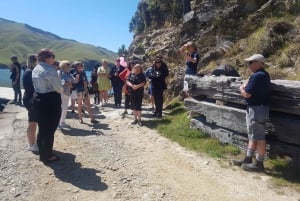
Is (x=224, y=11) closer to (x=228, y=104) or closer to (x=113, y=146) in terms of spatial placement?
(x=228, y=104)

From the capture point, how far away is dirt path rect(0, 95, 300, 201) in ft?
19.9

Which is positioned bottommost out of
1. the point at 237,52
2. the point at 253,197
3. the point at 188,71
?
the point at 253,197

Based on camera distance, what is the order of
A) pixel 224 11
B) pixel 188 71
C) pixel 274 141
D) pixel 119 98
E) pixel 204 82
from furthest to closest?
1. pixel 224 11
2. pixel 119 98
3. pixel 188 71
4. pixel 204 82
5. pixel 274 141

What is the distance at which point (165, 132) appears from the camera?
10.5m

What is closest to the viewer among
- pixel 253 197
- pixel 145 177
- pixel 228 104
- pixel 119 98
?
pixel 253 197

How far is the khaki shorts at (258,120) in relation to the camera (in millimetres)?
7016

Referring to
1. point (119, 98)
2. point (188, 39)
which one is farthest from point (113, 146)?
point (188, 39)

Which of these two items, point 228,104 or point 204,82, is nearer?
point 228,104

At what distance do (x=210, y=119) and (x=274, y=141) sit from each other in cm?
221

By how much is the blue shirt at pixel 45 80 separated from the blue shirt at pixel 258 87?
3.89 metres

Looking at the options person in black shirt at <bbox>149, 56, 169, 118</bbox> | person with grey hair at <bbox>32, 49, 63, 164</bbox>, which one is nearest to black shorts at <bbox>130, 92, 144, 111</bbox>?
person in black shirt at <bbox>149, 56, 169, 118</bbox>

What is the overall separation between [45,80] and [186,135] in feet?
14.0

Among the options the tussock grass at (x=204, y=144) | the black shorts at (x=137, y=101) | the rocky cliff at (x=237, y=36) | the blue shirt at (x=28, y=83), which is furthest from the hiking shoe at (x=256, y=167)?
the black shorts at (x=137, y=101)

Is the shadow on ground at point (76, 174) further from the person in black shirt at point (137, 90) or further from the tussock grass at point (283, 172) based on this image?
the person in black shirt at point (137, 90)
